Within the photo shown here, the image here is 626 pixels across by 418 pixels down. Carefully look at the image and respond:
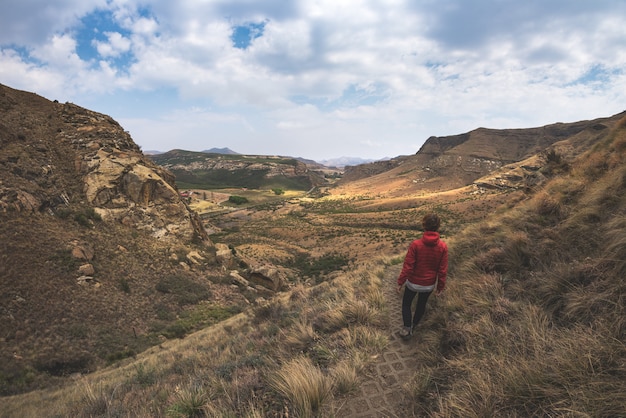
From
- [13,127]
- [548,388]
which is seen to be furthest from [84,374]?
[13,127]

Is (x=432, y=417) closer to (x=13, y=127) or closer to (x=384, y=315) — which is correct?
(x=384, y=315)

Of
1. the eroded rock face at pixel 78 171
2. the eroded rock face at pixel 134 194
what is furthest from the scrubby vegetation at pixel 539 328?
the eroded rock face at pixel 134 194

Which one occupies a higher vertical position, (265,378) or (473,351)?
(473,351)

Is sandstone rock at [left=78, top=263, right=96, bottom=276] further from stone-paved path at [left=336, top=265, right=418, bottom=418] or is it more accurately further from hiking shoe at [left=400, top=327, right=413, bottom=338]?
hiking shoe at [left=400, top=327, right=413, bottom=338]

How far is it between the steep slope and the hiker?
11.9m

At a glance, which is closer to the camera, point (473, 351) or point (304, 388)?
point (304, 388)

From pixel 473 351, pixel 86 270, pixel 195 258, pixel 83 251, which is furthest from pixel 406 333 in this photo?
pixel 195 258

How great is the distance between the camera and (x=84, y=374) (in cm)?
1030

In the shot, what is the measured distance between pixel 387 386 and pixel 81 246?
17993mm

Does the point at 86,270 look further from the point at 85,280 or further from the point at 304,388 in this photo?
the point at 304,388

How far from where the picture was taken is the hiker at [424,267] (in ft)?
16.8

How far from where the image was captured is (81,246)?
51.8 feet

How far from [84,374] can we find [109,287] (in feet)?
17.7

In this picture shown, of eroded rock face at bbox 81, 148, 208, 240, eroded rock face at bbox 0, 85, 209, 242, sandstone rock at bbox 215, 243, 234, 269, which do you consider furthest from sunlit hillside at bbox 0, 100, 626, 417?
sandstone rock at bbox 215, 243, 234, 269
